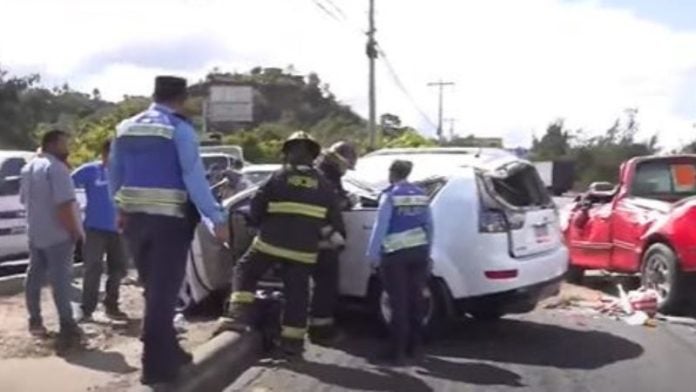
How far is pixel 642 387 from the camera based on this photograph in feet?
29.3

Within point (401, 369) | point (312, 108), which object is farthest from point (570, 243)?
point (312, 108)

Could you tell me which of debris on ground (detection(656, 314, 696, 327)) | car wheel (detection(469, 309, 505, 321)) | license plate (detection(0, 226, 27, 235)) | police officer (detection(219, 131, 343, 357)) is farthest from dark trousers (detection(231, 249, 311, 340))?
license plate (detection(0, 226, 27, 235))

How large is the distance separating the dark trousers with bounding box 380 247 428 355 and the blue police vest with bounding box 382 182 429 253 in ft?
0.21

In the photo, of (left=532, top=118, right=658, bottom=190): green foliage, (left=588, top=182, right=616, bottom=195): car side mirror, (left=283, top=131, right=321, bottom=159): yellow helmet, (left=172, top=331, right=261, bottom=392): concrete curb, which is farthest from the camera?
(left=532, top=118, right=658, bottom=190): green foliage

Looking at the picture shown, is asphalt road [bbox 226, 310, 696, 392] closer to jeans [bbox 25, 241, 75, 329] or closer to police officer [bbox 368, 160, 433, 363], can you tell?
police officer [bbox 368, 160, 433, 363]

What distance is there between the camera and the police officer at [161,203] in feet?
25.3

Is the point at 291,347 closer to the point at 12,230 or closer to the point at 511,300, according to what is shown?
the point at 511,300

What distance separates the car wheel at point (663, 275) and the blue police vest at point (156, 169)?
22.9ft

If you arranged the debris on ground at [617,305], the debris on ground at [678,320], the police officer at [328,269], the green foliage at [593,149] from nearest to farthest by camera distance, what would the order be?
the police officer at [328,269]
the debris on ground at [678,320]
the debris on ground at [617,305]
the green foliage at [593,149]

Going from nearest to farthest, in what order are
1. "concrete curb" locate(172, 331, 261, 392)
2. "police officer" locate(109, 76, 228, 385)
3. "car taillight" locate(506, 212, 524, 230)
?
1. "police officer" locate(109, 76, 228, 385)
2. "concrete curb" locate(172, 331, 261, 392)
3. "car taillight" locate(506, 212, 524, 230)

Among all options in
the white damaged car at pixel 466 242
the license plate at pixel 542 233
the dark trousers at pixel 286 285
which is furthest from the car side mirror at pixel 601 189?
the dark trousers at pixel 286 285

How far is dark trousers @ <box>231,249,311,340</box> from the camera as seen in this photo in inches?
385

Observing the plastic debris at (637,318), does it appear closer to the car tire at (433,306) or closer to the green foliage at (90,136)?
the car tire at (433,306)

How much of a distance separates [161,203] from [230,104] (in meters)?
55.6
